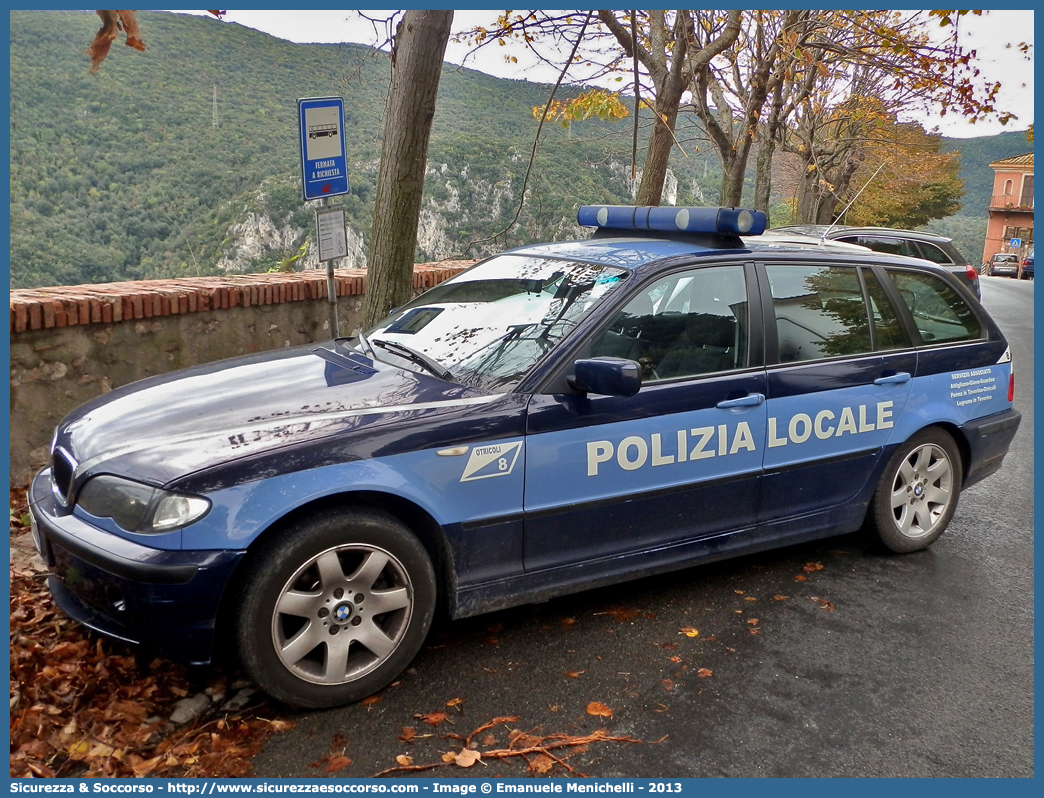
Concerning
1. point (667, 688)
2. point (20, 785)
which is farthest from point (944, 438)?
point (20, 785)

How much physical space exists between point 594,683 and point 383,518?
106cm

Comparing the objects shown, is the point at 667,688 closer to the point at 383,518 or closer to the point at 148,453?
the point at 383,518

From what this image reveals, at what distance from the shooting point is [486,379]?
12.1ft

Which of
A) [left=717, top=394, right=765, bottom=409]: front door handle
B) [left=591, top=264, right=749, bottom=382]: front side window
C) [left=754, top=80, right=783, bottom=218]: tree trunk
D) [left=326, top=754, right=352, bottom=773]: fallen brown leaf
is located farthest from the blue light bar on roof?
[left=754, top=80, right=783, bottom=218]: tree trunk

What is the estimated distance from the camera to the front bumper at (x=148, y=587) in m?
2.94

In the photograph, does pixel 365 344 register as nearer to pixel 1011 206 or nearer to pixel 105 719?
pixel 105 719

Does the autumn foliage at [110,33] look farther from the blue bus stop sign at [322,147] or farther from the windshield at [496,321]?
the blue bus stop sign at [322,147]

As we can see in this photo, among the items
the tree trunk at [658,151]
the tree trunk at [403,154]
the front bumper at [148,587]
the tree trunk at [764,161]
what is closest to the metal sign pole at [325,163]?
the tree trunk at [403,154]

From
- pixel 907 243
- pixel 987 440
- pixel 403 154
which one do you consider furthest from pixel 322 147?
pixel 907 243

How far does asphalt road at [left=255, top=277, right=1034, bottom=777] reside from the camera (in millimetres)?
3037

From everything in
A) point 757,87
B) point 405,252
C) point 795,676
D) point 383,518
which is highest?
point 757,87

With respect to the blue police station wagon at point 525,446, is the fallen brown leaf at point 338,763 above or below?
below

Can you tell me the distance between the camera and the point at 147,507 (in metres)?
2.97

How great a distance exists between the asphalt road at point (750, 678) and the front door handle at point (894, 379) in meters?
1.01
